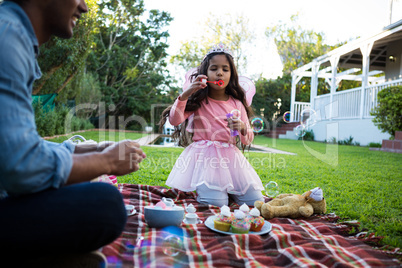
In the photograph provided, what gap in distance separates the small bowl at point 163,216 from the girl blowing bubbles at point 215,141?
0.85 m

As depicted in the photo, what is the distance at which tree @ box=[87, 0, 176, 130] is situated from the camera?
821 inches

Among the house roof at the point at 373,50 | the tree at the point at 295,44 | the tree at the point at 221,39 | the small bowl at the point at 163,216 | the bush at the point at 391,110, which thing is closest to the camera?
the small bowl at the point at 163,216

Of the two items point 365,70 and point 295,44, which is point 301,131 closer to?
point 365,70

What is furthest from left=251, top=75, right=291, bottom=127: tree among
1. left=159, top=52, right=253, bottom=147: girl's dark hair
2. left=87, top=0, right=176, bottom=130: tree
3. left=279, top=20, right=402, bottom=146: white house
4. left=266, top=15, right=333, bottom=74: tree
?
left=159, top=52, right=253, bottom=147: girl's dark hair

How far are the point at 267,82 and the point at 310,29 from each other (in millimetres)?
10405

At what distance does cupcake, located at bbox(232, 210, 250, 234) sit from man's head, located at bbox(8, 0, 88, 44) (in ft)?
4.74

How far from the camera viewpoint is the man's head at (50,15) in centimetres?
118

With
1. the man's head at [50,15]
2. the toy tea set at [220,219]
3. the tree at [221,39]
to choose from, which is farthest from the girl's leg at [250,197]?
the tree at [221,39]

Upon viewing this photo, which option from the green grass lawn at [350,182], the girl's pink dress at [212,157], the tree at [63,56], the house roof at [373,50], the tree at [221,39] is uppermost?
the tree at [221,39]

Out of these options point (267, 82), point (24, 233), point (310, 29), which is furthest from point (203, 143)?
point (310, 29)

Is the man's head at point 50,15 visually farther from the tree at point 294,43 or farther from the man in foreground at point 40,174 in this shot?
the tree at point 294,43

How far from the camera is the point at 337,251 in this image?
1.81 m

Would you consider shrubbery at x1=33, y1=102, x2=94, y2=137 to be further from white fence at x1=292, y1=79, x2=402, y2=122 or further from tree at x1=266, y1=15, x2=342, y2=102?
tree at x1=266, y1=15, x2=342, y2=102

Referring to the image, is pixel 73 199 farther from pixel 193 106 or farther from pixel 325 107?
pixel 325 107
